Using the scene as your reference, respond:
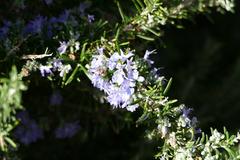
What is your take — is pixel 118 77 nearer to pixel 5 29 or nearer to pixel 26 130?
pixel 5 29

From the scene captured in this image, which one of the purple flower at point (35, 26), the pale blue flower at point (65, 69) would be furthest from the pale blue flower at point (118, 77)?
the purple flower at point (35, 26)

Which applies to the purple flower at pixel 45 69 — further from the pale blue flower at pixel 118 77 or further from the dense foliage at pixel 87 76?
the pale blue flower at pixel 118 77

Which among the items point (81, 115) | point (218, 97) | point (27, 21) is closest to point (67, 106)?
point (81, 115)

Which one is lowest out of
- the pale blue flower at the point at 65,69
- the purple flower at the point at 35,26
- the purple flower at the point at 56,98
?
the pale blue flower at the point at 65,69

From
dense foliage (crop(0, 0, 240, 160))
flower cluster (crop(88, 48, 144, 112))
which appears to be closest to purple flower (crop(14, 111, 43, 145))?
dense foliage (crop(0, 0, 240, 160))

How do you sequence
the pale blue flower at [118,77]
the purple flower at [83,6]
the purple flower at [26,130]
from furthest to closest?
the purple flower at [26,130] → the purple flower at [83,6] → the pale blue flower at [118,77]

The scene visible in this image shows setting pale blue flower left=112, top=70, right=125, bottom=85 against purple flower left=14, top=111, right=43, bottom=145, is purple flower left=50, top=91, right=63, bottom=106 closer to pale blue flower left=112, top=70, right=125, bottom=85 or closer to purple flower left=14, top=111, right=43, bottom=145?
purple flower left=14, top=111, right=43, bottom=145

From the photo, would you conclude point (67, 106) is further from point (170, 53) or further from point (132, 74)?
point (170, 53)
